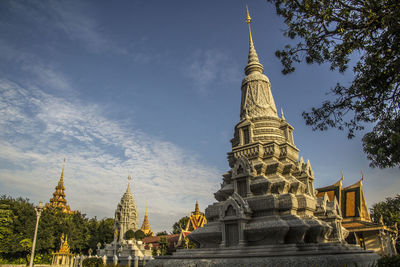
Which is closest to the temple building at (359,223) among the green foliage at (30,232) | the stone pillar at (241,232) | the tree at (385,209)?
the tree at (385,209)

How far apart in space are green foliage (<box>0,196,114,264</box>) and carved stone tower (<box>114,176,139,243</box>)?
17.3 ft

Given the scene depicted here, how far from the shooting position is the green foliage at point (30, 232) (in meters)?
38.4

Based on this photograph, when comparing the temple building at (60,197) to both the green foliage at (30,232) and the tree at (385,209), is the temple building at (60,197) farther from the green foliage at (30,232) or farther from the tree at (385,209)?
the tree at (385,209)

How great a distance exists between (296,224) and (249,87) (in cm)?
1458

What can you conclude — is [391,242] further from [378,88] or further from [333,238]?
[378,88]

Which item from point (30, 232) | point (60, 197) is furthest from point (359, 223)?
point (60, 197)

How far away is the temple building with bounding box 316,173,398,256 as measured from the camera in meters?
31.7

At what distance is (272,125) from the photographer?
84.7 ft

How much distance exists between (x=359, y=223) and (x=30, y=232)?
41.4 meters

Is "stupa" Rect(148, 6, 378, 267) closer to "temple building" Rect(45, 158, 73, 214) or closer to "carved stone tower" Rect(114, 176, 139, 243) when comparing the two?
"carved stone tower" Rect(114, 176, 139, 243)

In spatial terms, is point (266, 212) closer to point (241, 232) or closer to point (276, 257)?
point (241, 232)

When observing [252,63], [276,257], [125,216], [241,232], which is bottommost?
[276,257]

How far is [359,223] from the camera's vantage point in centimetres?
3247

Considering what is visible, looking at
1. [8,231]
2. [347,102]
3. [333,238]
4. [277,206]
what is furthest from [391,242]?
[8,231]
